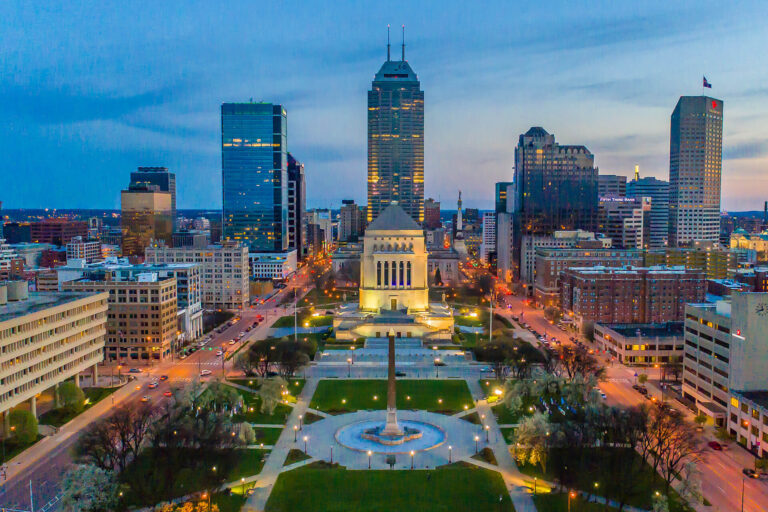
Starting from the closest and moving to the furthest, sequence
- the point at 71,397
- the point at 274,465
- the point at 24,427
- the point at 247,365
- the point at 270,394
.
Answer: the point at 274,465
the point at 24,427
the point at 71,397
the point at 270,394
the point at 247,365

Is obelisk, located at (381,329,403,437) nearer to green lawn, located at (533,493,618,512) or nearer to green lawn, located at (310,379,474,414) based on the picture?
green lawn, located at (310,379,474,414)

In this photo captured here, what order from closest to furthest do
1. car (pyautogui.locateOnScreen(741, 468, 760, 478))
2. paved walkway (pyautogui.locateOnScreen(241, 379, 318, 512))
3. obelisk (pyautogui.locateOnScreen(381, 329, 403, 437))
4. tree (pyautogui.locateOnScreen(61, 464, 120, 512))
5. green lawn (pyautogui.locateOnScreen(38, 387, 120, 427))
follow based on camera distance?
1. tree (pyautogui.locateOnScreen(61, 464, 120, 512))
2. paved walkway (pyautogui.locateOnScreen(241, 379, 318, 512))
3. car (pyautogui.locateOnScreen(741, 468, 760, 478))
4. obelisk (pyautogui.locateOnScreen(381, 329, 403, 437))
5. green lawn (pyautogui.locateOnScreen(38, 387, 120, 427))

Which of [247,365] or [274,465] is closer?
[274,465]

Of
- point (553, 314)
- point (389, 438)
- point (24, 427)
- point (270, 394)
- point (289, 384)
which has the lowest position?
point (289, 384)

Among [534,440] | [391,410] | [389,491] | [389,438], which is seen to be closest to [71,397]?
[391,410]

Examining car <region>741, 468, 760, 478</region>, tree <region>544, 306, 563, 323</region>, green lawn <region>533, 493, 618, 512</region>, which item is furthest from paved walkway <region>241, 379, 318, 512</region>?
tree <region>544, 306, 563, 323</region>

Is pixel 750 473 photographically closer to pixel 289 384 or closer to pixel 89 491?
pixel 89 491
